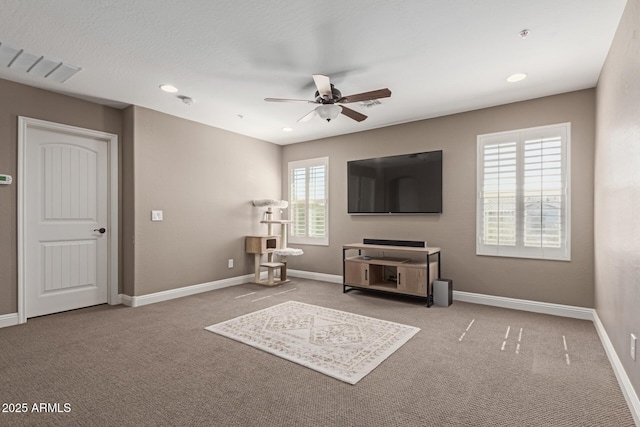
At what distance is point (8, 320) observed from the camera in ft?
11.0

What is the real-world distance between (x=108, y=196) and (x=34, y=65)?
1719mm

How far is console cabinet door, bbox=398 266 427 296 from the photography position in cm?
415

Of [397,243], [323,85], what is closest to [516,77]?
[323,85]

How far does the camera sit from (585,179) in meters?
3.59

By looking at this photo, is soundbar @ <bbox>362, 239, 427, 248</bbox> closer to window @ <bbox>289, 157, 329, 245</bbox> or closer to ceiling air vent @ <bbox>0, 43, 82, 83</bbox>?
window @ <bbox>289, 157, 329, 245</bbox>

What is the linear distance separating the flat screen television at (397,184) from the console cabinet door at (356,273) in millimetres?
943

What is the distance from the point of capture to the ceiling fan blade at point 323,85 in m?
2.81

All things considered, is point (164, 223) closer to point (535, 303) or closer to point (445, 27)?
point (445, 27)

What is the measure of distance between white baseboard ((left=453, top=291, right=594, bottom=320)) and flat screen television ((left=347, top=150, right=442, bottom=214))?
1236 mm

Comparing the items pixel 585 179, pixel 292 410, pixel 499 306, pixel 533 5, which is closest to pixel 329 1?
pixel 533 5

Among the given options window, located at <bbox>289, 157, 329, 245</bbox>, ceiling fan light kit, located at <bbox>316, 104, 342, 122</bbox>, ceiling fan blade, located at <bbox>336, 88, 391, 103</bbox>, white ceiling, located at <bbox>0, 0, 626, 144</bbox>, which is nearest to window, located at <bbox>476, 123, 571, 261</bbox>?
white ceiling, located at <bbox>0, 0, 626, 144</bbox>

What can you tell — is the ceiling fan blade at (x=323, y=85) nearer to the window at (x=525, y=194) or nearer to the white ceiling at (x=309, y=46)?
the white ceiling at (x=309, y=46)

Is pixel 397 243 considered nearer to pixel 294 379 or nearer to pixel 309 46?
pixel 294 379

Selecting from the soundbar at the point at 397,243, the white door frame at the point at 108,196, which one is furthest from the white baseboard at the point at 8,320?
the soundbar at the point at 397,243
